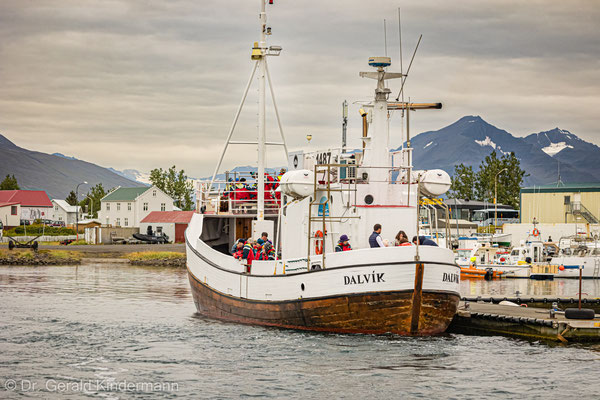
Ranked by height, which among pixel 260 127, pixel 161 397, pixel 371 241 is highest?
pixel 260 127

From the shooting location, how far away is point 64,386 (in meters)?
16.9

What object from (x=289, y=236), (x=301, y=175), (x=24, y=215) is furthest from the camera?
(x=24, y=215)

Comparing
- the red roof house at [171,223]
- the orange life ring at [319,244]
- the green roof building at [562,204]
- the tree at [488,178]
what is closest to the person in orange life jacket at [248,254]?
the orange life ring at [319,244]

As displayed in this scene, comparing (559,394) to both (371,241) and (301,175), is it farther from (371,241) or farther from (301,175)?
(301,175)

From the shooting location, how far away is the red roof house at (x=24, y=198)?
429 ft

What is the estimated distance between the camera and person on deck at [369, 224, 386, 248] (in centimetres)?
2117

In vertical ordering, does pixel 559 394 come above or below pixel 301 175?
below

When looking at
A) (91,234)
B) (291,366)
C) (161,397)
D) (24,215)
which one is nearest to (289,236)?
(291,366)

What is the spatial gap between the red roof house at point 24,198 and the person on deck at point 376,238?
116819 mm

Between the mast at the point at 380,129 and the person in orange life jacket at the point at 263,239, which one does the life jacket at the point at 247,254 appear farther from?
the mast at the point at 380,129

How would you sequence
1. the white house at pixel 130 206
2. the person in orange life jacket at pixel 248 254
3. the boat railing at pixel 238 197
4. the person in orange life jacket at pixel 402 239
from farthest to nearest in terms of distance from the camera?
1. the white house at pixel 130 206
2. the boat railing at pixel 238 197
3. the person in orange life jacket at pixel 248 254
4. the person in orange life jacket at pixel 402 239

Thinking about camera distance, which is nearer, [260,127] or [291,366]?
[291,366]

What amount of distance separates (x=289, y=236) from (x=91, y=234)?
7293cm

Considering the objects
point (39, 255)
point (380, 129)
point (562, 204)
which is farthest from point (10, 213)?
point (380, 129)
